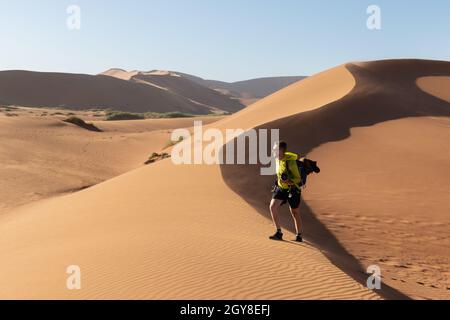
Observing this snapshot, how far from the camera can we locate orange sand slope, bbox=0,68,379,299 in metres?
4.98

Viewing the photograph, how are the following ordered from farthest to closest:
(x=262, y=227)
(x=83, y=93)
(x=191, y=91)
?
1. (x=191, y=91)
2. (x=83, y=93)
3. (x=262, y=227)

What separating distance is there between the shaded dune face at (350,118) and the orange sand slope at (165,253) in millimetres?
810

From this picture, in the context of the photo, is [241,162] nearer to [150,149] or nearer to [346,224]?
[346,224]

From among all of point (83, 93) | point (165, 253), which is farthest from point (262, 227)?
point (83, 93)

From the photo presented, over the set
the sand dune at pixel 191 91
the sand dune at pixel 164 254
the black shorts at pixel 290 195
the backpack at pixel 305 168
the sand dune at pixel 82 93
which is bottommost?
the sand dune at pixel 164 254

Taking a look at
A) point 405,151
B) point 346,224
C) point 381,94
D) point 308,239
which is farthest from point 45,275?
point 381,94

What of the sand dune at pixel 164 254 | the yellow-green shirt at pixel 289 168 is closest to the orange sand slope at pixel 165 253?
the sand dune at pixel 164 254

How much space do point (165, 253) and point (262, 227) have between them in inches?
107

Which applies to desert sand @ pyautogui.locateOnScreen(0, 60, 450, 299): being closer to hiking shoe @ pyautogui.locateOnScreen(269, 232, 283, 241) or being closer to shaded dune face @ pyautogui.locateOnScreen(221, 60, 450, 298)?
shaded dune face @ pyautogui.locateOnScreen(221, 60, 450, 298)

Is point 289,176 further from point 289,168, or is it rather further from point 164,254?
point 164,254

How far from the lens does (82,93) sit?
92000 millimetres

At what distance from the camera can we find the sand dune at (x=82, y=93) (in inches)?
3401

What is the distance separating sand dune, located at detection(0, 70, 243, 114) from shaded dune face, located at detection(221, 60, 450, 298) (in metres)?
66.9

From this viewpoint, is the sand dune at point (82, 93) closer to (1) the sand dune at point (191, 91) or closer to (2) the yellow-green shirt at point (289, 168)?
(1) the sand dune at point (191, 91)
